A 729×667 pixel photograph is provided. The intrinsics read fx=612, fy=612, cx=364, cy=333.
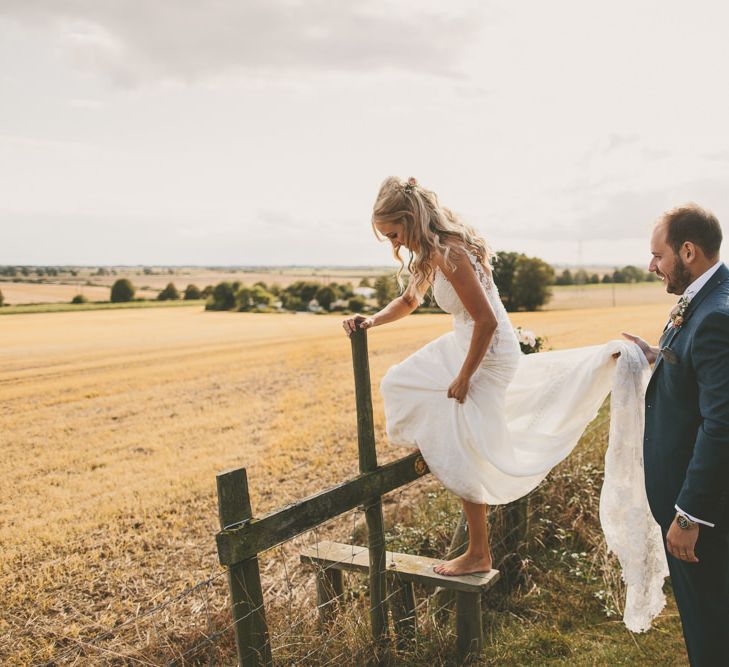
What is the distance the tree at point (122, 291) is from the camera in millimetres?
25391

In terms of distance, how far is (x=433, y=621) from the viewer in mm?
4117

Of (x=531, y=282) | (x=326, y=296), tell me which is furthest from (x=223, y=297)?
(x=531, y=282)

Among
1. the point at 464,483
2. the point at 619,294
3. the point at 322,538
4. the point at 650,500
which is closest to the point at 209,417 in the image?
the point at 322,538

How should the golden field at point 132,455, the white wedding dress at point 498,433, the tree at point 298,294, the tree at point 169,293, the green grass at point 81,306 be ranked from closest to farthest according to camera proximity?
the white wedding dress at point 498,433, the golden field at point 132,455, the green grass at point 81,306, the tree at point 169,293, the tree at point 298,294

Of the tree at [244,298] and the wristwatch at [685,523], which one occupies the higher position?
the tree at [244,298]

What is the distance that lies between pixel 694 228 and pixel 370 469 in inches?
85.5

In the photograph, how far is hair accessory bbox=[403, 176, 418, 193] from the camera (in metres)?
3.45

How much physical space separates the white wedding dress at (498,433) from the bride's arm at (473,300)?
0.14 m

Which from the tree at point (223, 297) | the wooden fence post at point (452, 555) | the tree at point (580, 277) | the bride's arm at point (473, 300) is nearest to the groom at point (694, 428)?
the bride's arm at point (473, 300)

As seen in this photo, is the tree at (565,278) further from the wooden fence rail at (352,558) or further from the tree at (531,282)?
the wooden fence rail at (352,558)

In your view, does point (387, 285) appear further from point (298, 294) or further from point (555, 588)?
point (298, 294)

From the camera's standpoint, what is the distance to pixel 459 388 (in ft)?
11.9

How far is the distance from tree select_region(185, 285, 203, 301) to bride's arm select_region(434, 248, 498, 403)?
102 feet

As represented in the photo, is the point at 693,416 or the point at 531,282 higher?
the point at 531,282
